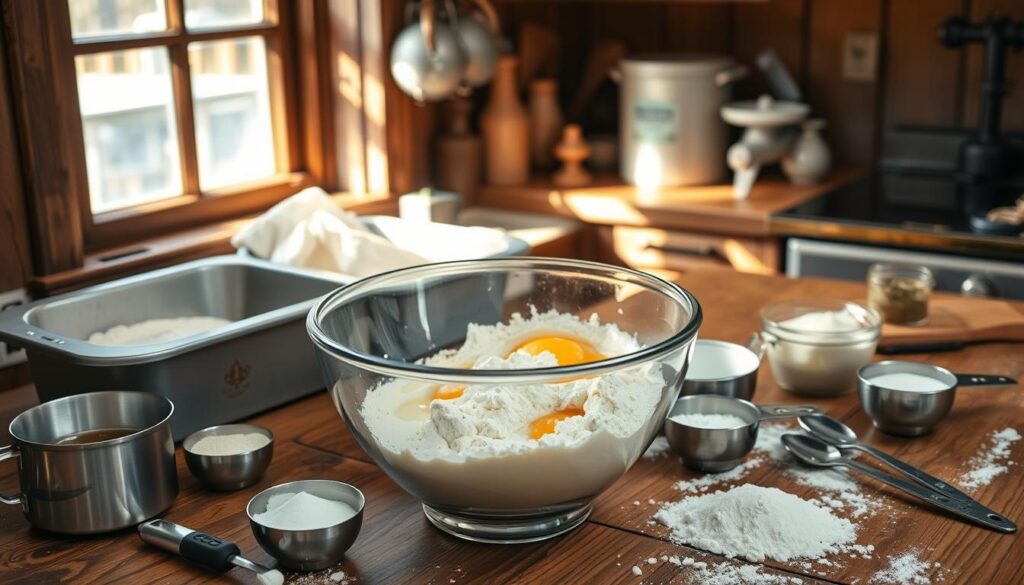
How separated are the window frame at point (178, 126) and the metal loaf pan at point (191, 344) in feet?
1.23

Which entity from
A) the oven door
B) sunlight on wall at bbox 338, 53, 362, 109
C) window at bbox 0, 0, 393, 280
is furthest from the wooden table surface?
sunlight on wall at bbox 338, 53, 362, 109

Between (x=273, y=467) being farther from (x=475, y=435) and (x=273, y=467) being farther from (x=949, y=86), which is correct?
(x=949, y=86)

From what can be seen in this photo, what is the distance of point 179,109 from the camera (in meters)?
2.36

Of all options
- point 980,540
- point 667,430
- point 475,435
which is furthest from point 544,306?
point 980,540

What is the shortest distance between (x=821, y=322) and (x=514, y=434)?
622 millimetres

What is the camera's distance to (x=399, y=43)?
2.54 m

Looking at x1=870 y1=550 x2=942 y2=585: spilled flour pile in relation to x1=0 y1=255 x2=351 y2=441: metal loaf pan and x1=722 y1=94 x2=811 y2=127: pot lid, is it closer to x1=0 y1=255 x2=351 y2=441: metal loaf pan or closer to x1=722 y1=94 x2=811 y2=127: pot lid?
x1=0 y1=255 x2=351 y2=441: metal loaf pan

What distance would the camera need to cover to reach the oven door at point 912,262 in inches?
91.0

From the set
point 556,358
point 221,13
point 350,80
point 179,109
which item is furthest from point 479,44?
point 556,358

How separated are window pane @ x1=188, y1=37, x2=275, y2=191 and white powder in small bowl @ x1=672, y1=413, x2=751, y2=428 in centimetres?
147

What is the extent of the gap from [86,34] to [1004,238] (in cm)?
184

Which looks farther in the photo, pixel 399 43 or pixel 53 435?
pixel 399 43

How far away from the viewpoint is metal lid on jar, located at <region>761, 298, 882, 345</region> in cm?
148

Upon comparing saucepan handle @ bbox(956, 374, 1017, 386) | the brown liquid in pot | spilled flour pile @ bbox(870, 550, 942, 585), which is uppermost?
the brown liquid in pot
